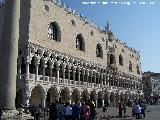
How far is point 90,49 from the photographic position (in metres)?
45.3

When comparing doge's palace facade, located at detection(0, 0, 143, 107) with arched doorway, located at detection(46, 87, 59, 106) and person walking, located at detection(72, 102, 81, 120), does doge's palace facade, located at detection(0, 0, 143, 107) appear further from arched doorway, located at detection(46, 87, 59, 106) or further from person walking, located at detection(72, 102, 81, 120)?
person walking, located at detection(72, 102, 81, 120)

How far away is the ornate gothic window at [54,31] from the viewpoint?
36.1 meters

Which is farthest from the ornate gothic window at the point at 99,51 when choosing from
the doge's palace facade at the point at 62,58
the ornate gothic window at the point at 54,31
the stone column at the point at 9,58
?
the stone column at the point at 9,58

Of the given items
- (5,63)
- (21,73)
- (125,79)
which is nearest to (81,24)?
(21,73)

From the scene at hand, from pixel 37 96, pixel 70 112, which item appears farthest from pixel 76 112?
pixel 37 96

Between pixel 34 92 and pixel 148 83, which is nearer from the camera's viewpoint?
pixel 34 92

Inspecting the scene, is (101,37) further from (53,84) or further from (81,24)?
(53,84)

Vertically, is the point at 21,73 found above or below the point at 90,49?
below

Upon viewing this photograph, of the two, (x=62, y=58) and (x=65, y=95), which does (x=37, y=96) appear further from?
(x=62, y=58)

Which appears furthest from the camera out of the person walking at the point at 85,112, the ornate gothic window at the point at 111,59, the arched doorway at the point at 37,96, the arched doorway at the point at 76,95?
the ornate gothic window at the point at 111,59

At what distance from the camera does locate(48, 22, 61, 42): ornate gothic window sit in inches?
1421

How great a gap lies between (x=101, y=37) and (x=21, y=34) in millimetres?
20561

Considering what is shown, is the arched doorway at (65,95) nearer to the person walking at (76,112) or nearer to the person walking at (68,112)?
the person walking at (68,112)

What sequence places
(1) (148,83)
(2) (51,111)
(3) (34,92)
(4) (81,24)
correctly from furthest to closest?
(1) (148,83), (4) (81,24), (3) (34,92), (2) (51,111)
